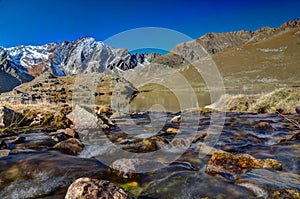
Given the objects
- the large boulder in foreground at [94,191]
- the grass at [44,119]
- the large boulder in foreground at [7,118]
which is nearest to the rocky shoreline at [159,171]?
the large boulder in foreground at [94,191]

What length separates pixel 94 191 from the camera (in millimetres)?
2959

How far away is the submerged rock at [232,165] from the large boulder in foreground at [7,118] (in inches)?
441

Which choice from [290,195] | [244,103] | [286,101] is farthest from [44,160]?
[244,103]

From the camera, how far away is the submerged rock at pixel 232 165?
4.66 meters

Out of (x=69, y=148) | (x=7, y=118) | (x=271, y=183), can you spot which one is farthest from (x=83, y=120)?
(x=271, y=183)

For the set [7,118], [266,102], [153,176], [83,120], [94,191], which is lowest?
[153,176]

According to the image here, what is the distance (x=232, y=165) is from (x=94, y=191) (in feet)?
11.1

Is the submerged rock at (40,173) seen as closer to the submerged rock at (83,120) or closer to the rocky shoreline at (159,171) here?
the rocky shoreline at (159,171)

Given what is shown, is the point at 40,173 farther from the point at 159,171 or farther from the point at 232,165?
the point at 232,165

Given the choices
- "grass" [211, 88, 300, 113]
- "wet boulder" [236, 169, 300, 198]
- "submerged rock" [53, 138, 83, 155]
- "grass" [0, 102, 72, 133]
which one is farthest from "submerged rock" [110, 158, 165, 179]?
"grass" [211, 88, 300, 113]

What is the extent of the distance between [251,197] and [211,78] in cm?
17448

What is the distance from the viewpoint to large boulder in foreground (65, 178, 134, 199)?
2.93m

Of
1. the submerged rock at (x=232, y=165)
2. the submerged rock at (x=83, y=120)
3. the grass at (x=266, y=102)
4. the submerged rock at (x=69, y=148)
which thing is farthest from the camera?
the grass at (x=266, y=102)

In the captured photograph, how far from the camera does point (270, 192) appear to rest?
Answer: 369 centimetres
